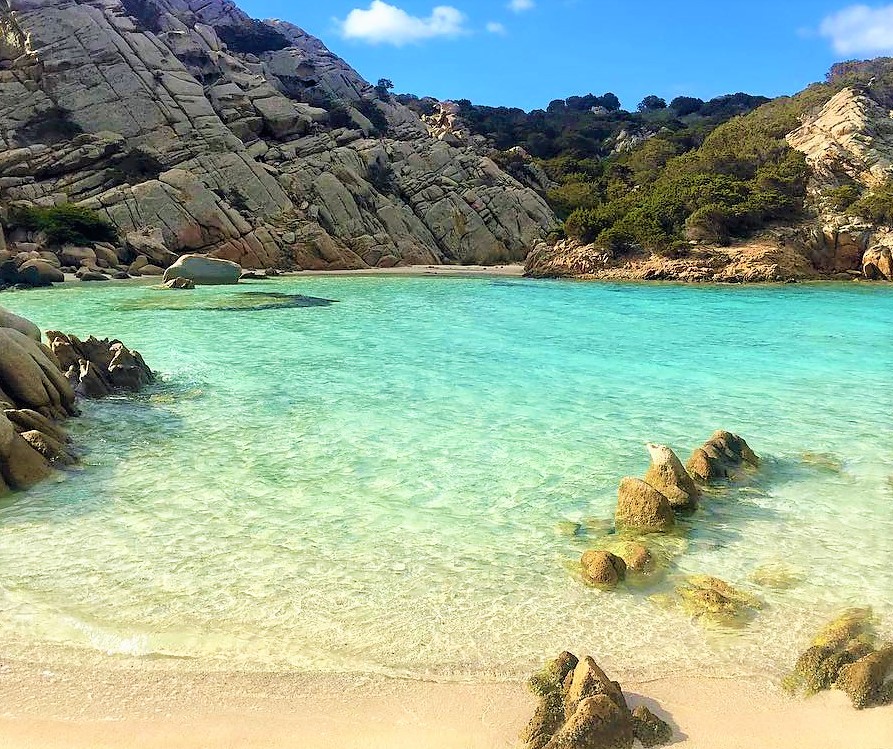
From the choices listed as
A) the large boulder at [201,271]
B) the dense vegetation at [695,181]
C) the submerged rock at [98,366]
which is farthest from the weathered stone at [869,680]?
the dense vegetation at [695,181]

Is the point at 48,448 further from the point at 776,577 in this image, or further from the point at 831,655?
the point at 831,655

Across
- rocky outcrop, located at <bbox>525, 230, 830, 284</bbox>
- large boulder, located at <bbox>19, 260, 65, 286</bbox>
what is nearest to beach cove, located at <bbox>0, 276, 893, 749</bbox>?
large boulder, located at <bbox>19, 260, 65, 286</bbox>

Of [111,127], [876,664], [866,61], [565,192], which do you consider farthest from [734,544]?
[866,61]

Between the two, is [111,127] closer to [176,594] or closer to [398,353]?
[398,353]

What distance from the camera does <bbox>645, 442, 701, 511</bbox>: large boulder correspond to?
5.96 metres

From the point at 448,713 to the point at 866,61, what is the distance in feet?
285

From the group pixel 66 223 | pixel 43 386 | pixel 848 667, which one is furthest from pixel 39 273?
pixel 848 667

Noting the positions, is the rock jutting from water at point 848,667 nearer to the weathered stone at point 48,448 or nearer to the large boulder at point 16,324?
the weathered stone at point 48,448

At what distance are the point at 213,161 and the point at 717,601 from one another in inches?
2032

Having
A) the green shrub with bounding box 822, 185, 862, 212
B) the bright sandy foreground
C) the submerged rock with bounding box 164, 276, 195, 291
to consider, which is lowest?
the bright sandy foreground

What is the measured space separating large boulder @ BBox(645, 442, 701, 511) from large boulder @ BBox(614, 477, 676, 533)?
15cm

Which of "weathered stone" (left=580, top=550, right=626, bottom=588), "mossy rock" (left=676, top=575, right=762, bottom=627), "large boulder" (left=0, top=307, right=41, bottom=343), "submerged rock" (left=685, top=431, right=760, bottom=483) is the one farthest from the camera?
"large boulder" (left=0, top=307, right=41, bottom=343)

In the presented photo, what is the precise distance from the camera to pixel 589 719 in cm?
316

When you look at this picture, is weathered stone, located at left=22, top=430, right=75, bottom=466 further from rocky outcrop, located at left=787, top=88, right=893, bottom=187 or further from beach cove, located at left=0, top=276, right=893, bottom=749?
rocky outcrop, located at left=787, top=88, right=893, bottom=187
